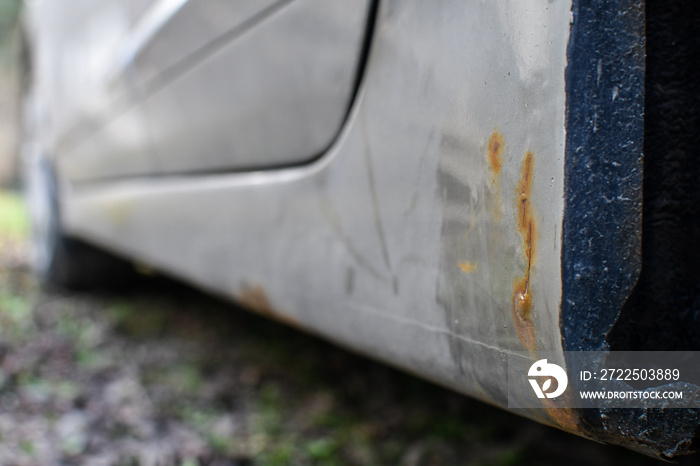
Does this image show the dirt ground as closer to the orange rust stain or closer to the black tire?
the black tire

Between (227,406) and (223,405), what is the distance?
1 cm

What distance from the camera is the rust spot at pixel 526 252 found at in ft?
1.63

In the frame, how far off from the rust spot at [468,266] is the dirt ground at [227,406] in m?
0.78

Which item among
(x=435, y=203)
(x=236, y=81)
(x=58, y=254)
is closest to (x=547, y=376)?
(x=435, y=203)

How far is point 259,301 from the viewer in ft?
3.30

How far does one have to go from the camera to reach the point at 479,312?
0.56m

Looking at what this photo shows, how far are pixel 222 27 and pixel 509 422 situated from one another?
109 centimetres

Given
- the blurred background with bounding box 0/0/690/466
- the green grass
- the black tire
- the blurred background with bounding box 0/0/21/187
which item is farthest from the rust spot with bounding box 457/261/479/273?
the blurred background with bounding box 0/0/21/187

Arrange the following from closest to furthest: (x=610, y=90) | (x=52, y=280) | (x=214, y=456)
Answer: (x=610, y=90) → (x=214, y=456) → (x=52, y=280)

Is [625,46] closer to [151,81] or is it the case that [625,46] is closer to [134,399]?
[151,81]

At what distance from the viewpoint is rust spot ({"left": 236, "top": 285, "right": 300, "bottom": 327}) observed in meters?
0.96

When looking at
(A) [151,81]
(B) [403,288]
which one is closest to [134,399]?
(A) [151,81]

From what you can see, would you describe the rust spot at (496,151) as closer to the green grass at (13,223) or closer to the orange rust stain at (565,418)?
the orange rust stain at (565,418)

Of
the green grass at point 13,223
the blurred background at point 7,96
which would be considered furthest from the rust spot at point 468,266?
the blurred background at point 7,96
